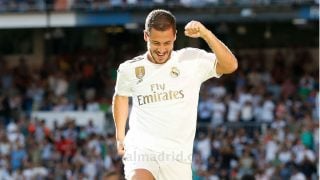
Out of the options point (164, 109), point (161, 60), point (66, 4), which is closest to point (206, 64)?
point (161, 60)

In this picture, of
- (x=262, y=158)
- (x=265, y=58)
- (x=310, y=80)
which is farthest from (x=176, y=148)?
(x=265, y=58)

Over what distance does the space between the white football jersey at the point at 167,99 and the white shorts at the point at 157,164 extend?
44 millimetres

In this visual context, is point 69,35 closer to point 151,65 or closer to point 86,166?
point 86,166

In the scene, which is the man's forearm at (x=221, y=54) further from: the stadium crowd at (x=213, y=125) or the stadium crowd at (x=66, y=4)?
the stadium crowd at (x=66, y=4)

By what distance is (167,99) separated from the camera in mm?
7074

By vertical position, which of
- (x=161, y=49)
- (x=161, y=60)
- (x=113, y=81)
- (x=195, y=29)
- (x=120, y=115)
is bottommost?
(x=113, y=81)

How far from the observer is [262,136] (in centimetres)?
1972

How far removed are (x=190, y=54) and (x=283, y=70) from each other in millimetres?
16190

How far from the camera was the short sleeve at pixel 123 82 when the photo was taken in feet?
23.6

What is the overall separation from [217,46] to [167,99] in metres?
0.60

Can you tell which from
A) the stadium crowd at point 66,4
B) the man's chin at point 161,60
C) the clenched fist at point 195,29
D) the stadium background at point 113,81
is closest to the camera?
the clenched fist at point 195,29

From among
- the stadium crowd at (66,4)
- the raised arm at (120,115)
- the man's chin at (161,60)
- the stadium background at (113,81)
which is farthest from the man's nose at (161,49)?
the stadium crowd at (66,4)

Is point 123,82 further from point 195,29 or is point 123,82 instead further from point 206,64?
point 195,29

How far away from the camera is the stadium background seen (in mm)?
19328
